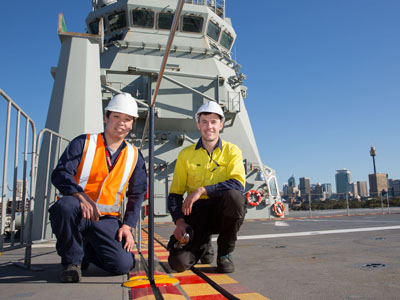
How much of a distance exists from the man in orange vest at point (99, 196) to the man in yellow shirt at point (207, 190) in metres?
0.35

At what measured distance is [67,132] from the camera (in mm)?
5484

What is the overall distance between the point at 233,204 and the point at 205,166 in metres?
0.44

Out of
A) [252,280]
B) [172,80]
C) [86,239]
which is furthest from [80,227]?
[172,80]

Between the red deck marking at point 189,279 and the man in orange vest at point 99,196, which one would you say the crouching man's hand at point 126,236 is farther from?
the red deck marking at point 189,279

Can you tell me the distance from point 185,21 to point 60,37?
8.07 m

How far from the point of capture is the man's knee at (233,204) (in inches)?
96.7

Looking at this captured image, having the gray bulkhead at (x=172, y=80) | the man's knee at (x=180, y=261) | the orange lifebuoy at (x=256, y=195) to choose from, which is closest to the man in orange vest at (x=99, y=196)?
the man's knee at (x=180, y=261)

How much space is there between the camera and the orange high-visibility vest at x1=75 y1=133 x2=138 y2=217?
2.47 m

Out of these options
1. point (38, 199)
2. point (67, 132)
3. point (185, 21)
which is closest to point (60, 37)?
point (67, 132)

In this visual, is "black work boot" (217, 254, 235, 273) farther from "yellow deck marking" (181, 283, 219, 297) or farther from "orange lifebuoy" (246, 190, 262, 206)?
"orange lifebuoy" (246, 190, 262, 206)

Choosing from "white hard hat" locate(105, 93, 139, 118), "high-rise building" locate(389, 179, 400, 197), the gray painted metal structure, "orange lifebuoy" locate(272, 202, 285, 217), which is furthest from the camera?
"high-rise building" locate(389, 179, 400, 197)

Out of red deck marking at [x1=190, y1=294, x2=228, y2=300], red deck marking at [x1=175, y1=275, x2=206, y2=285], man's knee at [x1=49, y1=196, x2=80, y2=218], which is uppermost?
man's knee at [x1=49, y1=196, x2=80, y2=218]

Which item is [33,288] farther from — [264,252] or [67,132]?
[67,132]

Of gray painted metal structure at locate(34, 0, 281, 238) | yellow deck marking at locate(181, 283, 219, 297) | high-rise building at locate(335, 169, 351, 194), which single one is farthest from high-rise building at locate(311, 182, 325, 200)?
high-rise building at locate(335, 169, 351, 194)
